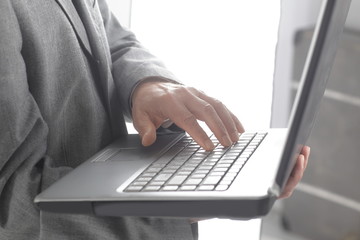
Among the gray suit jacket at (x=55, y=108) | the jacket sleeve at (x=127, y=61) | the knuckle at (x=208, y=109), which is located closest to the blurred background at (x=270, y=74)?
the jacket sleeve at (x=127, y=61)

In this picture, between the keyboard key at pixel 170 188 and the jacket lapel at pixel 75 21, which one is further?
the jacket lapel at pixel 75 21

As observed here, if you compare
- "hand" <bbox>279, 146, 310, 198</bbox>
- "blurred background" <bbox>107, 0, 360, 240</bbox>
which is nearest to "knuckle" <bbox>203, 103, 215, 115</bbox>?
"hand" <bbox>279, 146, 310, 198</bbox>

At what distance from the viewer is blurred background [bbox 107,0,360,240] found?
1.92m

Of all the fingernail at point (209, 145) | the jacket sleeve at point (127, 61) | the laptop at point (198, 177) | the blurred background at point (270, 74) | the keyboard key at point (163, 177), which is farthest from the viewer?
the blurred background at point (270, 74)

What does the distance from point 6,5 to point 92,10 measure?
Result: 0.24 metres

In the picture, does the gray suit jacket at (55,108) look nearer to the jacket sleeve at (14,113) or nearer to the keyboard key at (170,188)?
the jacket sleeve at (14,113)

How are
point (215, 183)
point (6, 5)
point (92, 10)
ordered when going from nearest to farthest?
point (215, 183) < point (6, 5) < point (92, 10)

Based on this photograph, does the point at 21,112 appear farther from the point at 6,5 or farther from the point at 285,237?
the point at 285,237

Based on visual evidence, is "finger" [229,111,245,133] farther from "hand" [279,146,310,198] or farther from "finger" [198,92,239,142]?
"hand" [279,146,310,198]

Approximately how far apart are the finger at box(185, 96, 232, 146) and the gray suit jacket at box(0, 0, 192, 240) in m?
0.12

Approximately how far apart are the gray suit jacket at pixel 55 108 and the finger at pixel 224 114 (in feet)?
0.43

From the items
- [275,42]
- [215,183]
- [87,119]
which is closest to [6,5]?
[87,119]

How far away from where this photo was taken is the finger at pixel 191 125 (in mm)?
803

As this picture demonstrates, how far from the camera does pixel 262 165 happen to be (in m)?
0.73
